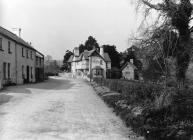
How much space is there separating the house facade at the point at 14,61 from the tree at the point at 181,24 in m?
14.7

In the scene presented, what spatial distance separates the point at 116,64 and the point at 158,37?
7136 cm

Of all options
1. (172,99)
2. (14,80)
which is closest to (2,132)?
(172,99)

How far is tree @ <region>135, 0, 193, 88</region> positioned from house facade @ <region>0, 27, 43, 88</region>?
1473 cm

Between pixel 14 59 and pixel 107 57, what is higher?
pixel 107 57

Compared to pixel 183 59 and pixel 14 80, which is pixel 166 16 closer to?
pixel 183 59

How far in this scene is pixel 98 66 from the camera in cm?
7731

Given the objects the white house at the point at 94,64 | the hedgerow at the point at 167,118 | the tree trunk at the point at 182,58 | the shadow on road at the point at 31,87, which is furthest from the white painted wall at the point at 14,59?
the white house at the point at 94,64

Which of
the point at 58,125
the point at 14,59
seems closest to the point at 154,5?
the point at 58,125

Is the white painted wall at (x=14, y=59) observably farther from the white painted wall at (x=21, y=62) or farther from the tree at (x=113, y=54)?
the tree at (x=113, y=54)

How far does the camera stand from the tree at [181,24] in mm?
19281

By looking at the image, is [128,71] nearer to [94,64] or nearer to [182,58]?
[94,64]

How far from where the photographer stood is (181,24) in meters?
19.7

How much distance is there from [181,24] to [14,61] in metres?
20.0

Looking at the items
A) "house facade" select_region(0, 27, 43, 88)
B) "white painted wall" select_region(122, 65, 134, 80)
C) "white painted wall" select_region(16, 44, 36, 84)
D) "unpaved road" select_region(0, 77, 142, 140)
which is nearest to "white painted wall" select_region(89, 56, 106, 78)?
"white painted wall" select_region(122, 65, 134, 80)
